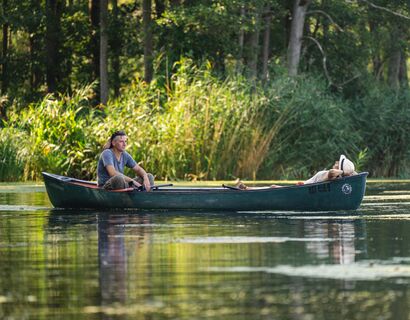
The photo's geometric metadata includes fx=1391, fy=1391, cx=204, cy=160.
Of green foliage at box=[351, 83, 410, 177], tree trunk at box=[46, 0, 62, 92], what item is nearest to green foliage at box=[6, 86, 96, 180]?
green foliage at box=[351, 83, 410, 177]

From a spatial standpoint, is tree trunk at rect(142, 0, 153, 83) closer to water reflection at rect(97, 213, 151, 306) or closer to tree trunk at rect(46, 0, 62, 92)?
tree trunk at rect(46, 0, 62, 92)

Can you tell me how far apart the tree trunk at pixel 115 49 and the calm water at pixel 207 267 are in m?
25.8

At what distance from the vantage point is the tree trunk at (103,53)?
4225 centimetres

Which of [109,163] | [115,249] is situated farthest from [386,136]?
[115,249]

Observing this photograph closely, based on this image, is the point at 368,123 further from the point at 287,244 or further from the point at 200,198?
the point at 287,244

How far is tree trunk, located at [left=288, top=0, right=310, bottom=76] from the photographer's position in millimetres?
41688

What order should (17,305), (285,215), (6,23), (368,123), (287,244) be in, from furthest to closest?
(6,23) < (368,123) < (285,215) < (287,244) < (17,305)

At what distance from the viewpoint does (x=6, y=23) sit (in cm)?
4700

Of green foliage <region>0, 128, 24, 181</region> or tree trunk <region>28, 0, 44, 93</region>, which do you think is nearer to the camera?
green foliage <region>0, 128, 24, 181</region>

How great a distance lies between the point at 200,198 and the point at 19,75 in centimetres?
2931

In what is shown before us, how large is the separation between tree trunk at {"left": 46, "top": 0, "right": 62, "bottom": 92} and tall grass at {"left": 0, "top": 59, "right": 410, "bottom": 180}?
537 inches

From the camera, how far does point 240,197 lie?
21.1m

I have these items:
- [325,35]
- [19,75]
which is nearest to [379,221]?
[325,35]

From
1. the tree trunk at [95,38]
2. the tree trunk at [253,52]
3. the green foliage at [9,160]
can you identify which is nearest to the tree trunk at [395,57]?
the tree trunk at [253,52]
